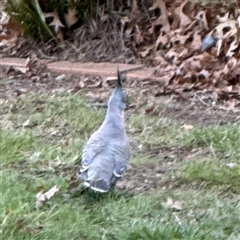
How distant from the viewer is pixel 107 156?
201 inches

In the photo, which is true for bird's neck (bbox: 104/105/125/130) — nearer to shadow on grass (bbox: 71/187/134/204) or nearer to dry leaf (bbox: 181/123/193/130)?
shadow on grass (bbox: 71/187/134/204)

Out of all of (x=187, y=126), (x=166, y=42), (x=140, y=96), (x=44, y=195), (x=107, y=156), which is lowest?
(x=166, y=42)

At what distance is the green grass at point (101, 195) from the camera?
466 centimetres

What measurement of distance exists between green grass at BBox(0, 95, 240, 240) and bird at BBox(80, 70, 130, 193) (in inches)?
7.5

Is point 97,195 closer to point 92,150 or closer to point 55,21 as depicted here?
point 92,150

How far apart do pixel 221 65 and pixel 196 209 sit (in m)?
3.40

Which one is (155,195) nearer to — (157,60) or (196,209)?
(196,209)

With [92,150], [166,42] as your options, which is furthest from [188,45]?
[92,150]

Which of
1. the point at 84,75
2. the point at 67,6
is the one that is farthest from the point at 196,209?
the point at 67,6

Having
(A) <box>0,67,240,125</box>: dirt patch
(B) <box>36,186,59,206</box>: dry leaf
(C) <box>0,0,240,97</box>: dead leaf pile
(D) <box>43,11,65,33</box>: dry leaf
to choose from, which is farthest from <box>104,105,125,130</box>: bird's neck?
(D) <box>43,11,65,33</box>: dry leaf

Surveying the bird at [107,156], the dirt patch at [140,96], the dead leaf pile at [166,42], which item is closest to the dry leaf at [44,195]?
the bird at [107,156]

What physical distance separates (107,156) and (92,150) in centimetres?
12

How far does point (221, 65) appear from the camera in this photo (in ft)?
26.9

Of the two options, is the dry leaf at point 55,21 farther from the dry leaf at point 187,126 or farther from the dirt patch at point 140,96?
the dry leaf at point 187,126
